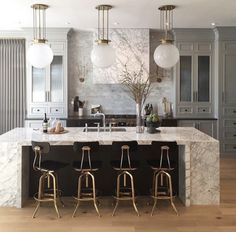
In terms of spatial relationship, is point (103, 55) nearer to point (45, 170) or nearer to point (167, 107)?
point (45, 170)

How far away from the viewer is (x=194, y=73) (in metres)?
7.66

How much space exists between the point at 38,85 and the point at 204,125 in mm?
3545

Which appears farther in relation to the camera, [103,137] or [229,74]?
[229,74]

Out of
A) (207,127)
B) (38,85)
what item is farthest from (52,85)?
(207,127)

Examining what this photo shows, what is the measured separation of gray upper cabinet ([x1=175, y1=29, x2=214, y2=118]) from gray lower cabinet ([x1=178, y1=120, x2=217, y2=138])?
0.70ft

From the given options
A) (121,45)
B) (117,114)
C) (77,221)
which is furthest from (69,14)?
(77,221)

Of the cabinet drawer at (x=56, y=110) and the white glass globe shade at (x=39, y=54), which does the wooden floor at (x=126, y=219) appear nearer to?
the white glass globe shade at (x=39, y=54)

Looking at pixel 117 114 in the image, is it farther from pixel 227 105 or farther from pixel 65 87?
pixel 227 105

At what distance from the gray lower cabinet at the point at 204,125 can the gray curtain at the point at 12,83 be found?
354 centimetres

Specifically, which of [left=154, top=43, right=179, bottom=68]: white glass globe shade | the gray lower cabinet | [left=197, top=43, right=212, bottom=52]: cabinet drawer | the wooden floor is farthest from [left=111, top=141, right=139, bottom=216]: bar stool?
[left=197, top=43, right=212, bottom=52]: cabinet drawer

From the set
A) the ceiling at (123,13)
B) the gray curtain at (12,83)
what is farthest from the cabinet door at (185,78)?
the gray curtain at (12,83)

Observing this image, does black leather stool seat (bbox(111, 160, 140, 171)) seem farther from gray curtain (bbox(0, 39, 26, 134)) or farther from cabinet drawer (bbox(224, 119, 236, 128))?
gray curtain (bbox(0, 39, 26, 134))

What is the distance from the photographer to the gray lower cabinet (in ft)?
24.7

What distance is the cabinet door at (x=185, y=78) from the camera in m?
7.65
